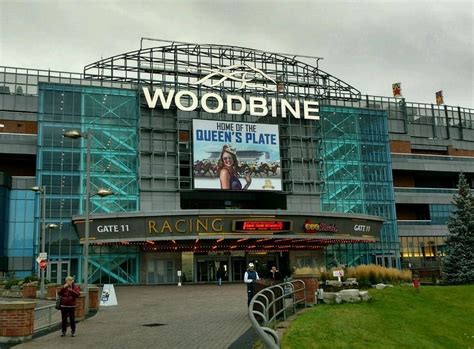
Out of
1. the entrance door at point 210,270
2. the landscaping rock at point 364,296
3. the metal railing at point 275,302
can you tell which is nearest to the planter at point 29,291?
the metal railing at point 275,302

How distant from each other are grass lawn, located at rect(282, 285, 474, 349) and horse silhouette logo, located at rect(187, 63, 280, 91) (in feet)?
133

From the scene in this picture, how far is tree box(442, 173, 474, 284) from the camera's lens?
34.2 m

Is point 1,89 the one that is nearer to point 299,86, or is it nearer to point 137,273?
point 137,273

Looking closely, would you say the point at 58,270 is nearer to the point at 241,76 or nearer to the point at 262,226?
the point at 262,226

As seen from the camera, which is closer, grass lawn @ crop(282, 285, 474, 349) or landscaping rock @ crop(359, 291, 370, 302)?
grass lawn @ crop(282, 285, 474, 349)

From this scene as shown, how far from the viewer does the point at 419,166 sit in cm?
7638

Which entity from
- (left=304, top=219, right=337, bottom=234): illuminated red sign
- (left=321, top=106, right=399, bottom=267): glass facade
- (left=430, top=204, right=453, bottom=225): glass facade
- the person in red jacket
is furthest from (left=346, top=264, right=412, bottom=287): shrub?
(left=430, top=204, right=453, bottom=225): glass facade

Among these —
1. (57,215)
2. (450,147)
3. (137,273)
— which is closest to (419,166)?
(450,147)

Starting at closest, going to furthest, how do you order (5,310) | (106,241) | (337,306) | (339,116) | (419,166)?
(5,310), (337,306), (106,241), (339,116), (419,166)

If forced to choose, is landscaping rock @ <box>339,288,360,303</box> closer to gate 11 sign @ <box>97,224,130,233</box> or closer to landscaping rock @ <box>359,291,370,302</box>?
landscaping rock @ <box>359,291,370,302</box>

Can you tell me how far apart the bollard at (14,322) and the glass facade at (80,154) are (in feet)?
125

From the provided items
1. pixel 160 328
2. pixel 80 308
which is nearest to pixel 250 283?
pixel 160 328

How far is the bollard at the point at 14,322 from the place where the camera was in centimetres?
1600

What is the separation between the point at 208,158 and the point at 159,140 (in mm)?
5752
